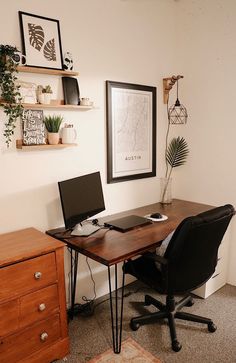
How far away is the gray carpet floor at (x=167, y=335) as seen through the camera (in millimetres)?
1876

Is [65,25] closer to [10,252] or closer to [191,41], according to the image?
[191,41]

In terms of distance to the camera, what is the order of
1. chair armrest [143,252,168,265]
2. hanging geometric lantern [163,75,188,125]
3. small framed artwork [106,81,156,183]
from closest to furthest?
chair armrest [143,252,168,265]
small framed artwork [106,81,156,183]
hanging geometric lantern [163,75,188,125]

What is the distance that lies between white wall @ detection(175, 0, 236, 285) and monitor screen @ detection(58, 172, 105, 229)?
1.23 meters

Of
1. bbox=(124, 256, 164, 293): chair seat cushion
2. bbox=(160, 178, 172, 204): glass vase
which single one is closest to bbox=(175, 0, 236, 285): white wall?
bbox=(160, 178, 172, 204): glass vase

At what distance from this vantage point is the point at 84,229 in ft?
6.86

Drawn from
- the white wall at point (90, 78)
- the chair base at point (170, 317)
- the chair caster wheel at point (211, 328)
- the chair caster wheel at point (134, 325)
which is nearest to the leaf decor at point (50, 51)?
the white wall at point (90, 78)

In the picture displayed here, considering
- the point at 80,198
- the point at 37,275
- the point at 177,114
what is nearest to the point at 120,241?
the point at 80,198

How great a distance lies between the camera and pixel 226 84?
8.61ft

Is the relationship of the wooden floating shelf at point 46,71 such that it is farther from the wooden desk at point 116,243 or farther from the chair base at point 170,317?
the chair base at point 170,317

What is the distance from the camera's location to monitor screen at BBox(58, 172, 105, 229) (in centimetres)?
189

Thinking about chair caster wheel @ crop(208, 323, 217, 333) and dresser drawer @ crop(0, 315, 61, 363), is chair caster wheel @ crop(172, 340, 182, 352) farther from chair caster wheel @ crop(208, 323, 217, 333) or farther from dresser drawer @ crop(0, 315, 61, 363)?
dresser drawer @ crop(0, 315, 61, 363)

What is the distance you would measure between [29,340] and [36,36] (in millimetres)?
1948

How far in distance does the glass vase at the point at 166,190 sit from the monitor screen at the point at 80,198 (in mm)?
865

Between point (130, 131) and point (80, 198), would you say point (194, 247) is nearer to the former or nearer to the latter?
point (80, 198)
